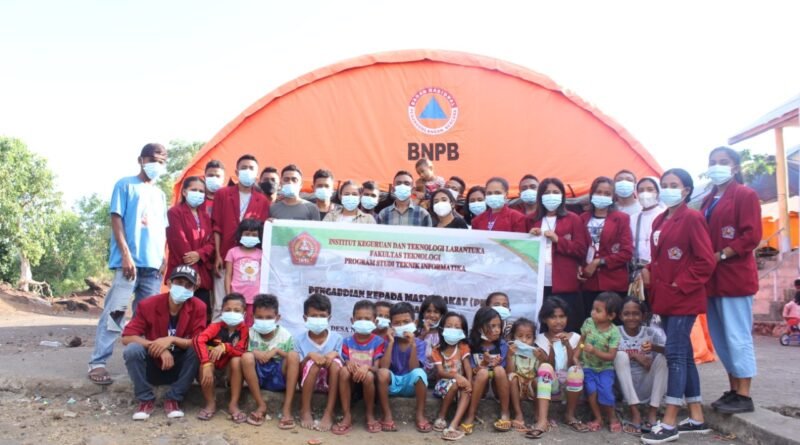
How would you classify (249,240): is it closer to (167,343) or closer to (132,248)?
(132,248)

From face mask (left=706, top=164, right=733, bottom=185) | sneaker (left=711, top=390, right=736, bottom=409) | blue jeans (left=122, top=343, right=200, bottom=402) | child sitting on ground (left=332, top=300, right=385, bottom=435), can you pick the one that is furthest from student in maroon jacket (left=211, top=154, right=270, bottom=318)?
sneaker (left=711, top=390, right=736, bottom=409)

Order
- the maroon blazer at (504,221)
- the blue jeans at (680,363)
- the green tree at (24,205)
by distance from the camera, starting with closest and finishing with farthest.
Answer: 1. the blue jeans at (680,363)
2. the maroon blazer at (504,221)
3. the green tree at (24,205)

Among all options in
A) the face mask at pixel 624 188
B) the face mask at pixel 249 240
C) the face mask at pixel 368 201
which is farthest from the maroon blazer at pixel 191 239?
the face mask at pixel 624 188

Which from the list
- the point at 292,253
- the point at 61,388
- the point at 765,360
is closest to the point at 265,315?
the point at 292,253

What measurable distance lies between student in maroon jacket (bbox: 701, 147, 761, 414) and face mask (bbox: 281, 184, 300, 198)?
3.01 m

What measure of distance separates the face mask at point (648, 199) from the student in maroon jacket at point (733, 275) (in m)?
0.71

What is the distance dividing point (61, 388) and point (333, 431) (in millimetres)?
2109

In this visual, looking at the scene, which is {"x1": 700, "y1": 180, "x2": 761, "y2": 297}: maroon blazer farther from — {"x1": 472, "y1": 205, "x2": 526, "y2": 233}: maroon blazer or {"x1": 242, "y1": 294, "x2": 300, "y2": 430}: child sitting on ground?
{"x1": 242, "y1": 294, "x2": 300, "y2": 430}: child sitting on ground

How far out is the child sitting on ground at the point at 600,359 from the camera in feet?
12.9

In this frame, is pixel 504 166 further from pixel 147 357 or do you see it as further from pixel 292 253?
pixel 147 357

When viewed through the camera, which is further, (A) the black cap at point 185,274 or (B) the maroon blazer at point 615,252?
(B) the maroon blazer at point 615,252

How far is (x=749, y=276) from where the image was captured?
3.80 m

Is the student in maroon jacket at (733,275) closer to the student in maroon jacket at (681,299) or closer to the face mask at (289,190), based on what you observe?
the student in maroon jacket at (681,299)

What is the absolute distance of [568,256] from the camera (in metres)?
4.50
